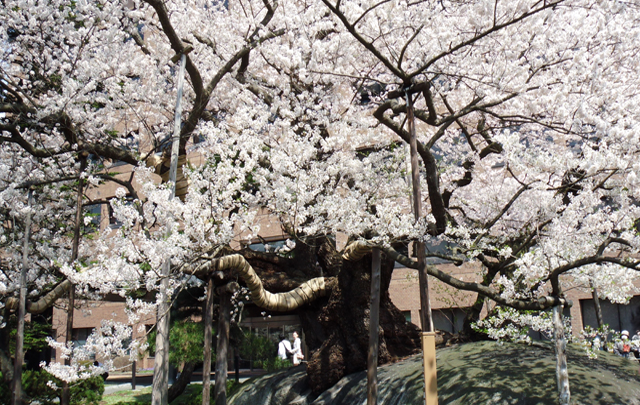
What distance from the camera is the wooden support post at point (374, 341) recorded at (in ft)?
25.9

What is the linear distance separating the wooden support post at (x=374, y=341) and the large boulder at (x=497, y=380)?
0.71m

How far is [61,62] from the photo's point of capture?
12.2m

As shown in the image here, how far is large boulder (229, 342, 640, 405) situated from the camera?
710 centimetres

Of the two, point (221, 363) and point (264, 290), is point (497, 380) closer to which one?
point (221, 363)

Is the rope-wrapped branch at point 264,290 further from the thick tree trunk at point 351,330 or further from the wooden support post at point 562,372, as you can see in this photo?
the wooden support post at point 562,372

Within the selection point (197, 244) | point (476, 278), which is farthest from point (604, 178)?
point (476, 278)

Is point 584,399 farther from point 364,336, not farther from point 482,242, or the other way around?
point 364,336

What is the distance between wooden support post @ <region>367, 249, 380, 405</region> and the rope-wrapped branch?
246cm

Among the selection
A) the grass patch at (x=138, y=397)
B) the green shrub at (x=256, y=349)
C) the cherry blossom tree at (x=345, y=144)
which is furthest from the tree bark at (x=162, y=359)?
the grass patch at (x=138, y=397)

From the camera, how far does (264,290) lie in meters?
10.4

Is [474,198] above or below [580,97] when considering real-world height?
below

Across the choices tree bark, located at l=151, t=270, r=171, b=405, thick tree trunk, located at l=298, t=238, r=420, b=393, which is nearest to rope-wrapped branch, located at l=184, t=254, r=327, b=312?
thick tree trunk, located at l=298, t=238, r=420, b=393

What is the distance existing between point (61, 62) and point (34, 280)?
18.1 ft

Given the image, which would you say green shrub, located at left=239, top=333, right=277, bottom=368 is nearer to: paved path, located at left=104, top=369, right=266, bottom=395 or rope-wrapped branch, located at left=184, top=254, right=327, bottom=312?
paved path, located at left=104, top=369, right=266, bottom=395
